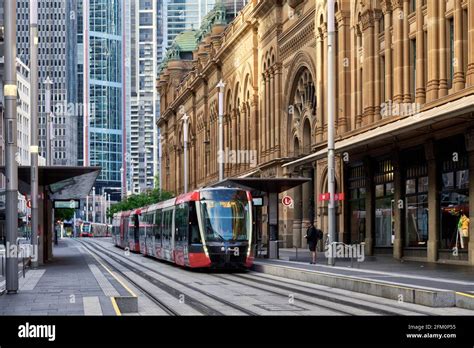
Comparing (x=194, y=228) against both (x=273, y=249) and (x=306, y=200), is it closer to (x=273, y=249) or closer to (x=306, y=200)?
(x=273, y=249)

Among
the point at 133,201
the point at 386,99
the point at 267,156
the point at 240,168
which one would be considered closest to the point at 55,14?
the point at 133,201

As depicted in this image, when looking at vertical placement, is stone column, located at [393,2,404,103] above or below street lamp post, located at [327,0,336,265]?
above

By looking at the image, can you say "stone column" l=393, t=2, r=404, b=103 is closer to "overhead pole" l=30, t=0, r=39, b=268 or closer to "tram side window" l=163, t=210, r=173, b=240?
"tram side window" l=163, t=210, r=173, b=240

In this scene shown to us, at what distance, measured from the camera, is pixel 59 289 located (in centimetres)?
2556

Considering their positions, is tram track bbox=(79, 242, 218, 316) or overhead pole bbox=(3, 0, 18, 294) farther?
overhead pole bbox=(3, 0, 18, 294)

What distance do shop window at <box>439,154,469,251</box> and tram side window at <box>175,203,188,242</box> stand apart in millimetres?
9942

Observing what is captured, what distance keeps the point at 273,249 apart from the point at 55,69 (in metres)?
127

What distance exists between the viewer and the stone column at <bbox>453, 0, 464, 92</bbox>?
35.5 meters

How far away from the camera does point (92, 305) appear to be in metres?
20.1

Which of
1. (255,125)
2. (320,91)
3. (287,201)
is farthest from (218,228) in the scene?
(255,125)

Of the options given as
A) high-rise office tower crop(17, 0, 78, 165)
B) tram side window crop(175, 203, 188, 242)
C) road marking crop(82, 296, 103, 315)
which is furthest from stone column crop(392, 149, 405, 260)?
high-rise office tower crop(17, 0, 78, 165)

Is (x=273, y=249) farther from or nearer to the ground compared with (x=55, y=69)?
nearer to the ground

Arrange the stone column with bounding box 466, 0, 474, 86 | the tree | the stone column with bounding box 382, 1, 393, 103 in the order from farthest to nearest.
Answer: the tree, the stone column with bounding box 382, 1, 393, 103, the stone column with bounding box 466, 0, 474, 86

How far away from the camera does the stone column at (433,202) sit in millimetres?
37344
